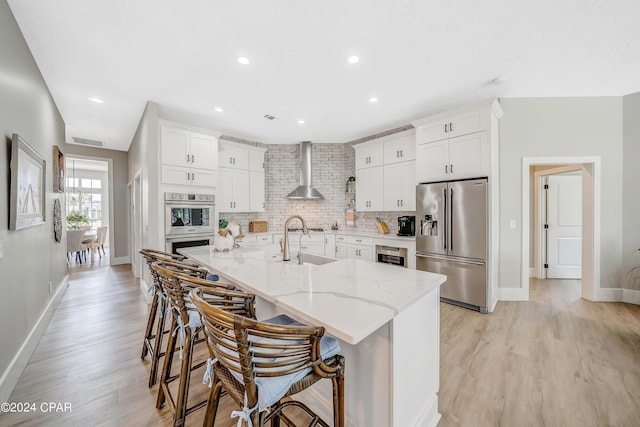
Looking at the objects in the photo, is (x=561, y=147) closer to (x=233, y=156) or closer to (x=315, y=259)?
(x=315, y=259)

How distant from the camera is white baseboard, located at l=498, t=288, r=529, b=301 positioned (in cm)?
358

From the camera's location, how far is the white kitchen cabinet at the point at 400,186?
14.2 feet

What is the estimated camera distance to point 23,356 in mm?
2156

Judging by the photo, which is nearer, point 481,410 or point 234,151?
point 481,410

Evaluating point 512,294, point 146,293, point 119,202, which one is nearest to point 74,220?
point 119,202

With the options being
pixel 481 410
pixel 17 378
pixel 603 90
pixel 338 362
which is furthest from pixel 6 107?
pixel 603 90

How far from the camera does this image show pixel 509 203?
3607 mm

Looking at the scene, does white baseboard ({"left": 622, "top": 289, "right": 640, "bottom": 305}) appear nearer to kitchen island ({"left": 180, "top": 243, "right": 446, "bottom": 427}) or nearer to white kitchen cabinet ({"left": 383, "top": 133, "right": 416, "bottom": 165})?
white kitchen cabinet ({"left": 383, "top": 133, "right": 416, "bottom": 165})

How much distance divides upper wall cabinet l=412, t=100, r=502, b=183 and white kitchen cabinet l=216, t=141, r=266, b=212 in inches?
119

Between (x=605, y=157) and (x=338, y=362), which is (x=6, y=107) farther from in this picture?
(x=605, y=157)

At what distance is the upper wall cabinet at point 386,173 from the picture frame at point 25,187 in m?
4.42

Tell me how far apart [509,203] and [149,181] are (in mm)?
4936

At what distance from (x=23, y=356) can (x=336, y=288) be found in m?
2.78

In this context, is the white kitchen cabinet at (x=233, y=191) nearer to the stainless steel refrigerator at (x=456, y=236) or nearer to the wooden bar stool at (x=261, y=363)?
the stainless steel refrigerator at (x=456, y=236)
